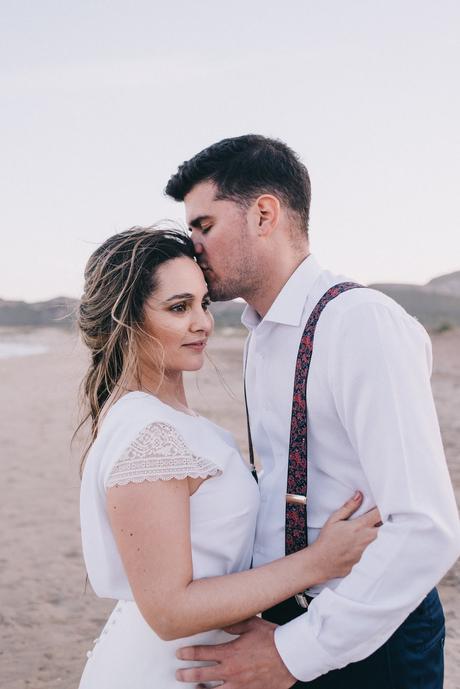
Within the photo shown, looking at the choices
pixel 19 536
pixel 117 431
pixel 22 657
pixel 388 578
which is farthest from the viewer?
pixel 19 536

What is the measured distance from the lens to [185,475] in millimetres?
1959

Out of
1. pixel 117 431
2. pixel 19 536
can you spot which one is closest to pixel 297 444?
pixel 117 431

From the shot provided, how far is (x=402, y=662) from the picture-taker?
2094 millimetres

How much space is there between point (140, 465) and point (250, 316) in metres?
0.93

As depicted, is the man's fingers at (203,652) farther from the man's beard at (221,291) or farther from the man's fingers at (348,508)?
the man's beard at (221,291)

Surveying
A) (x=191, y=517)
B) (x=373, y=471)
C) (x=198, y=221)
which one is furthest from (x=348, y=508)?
(x=198, y=221)

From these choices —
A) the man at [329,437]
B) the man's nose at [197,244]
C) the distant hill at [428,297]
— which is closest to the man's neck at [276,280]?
the man at [329,437]

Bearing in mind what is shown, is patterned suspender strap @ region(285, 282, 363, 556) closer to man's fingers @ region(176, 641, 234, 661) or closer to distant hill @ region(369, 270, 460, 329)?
man's fingers @ region(176, 641, 234, 661)

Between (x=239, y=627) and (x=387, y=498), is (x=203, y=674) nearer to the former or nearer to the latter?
(x=239, y=627)

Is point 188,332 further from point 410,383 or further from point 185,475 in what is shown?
point 410,383

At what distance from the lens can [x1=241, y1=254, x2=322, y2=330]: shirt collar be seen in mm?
2328

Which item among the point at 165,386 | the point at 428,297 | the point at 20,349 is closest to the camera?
the point at 165,386

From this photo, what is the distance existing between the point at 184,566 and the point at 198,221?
1.25 metres

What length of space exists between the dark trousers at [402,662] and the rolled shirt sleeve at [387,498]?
19 cm
